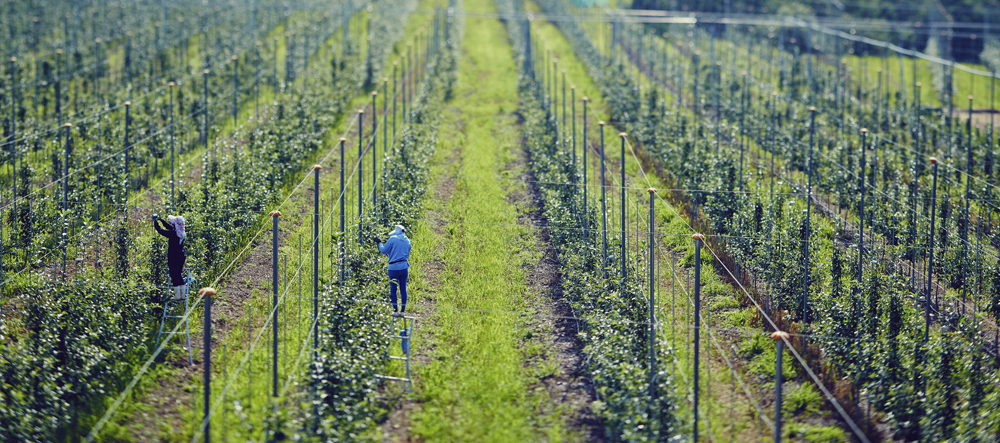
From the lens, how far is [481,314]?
15648 mm

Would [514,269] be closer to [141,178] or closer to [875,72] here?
[141,178]

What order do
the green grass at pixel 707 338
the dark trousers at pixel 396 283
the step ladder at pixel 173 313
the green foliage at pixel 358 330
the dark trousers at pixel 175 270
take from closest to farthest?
the green foliage at pixel 358 330
the green grass at pixel 707 338
the step ladder at pixel 173 313
the dark trousers at pixel 175 270
the dark trousers at pixel 396 283

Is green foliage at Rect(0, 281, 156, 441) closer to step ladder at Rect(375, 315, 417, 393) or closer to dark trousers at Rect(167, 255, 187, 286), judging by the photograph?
dark trousers at Rect(167, 255, 187, 286)

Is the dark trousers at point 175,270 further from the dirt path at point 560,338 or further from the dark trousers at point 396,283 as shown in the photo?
the dirt path at point 560,338

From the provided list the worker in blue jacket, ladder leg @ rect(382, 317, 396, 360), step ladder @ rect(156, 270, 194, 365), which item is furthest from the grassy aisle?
step ladder @ rect(156, 270, 194, 365)

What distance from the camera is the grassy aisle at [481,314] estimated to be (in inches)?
482

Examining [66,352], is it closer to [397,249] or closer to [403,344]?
[403,344]

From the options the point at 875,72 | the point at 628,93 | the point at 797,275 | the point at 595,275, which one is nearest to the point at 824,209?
the point at 797,275

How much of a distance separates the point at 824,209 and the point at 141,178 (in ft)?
50.6

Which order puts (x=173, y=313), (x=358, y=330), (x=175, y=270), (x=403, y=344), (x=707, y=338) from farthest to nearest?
(x=173, y=313), (x=175, y=270), (x=707, y=338), (x=403, y=344), (x=358, y=330)

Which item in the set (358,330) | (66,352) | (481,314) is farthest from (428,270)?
(66,352)

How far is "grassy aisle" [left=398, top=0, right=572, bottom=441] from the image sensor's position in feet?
40.1

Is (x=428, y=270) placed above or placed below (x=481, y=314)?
above

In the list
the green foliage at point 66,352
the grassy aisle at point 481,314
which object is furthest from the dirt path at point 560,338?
the green foliage at point 66,352
